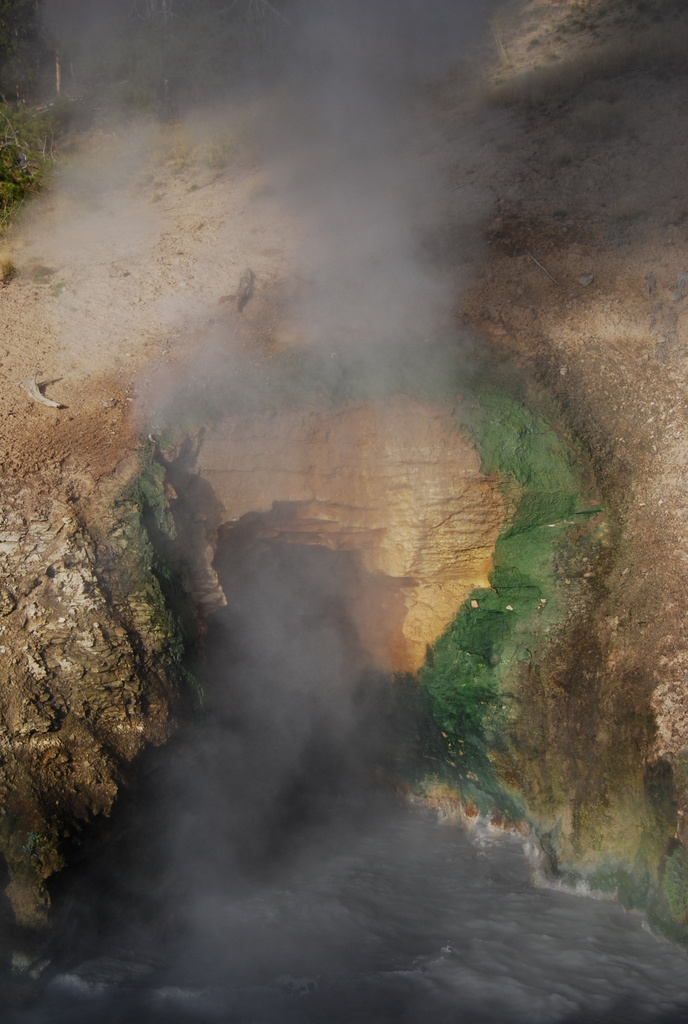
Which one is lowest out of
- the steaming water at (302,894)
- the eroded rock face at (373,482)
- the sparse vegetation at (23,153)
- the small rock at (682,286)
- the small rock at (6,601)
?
the steaming water at (302,894)

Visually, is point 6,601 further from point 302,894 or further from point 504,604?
point 504,604

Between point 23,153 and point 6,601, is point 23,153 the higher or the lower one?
the higher one

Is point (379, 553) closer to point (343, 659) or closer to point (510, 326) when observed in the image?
point (343, 659)

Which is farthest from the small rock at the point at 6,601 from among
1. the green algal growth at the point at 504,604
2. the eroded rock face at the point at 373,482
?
the green algal growth at the point at 504,604

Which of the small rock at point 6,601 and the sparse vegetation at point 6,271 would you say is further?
the sparse vegetation at point 6,271

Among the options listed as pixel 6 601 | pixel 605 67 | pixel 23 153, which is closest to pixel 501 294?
pixel 605 67

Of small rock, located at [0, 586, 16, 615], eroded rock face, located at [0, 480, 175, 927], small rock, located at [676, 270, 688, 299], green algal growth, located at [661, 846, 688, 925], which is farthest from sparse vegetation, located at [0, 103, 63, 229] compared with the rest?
green algal growth, located at [661, 846, 688, 925]

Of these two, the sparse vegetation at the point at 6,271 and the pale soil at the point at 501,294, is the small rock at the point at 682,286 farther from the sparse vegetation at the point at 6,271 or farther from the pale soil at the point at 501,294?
the sparse vegetation at the point at 6,271

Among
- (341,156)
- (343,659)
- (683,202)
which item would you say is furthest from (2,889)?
(341,156)
